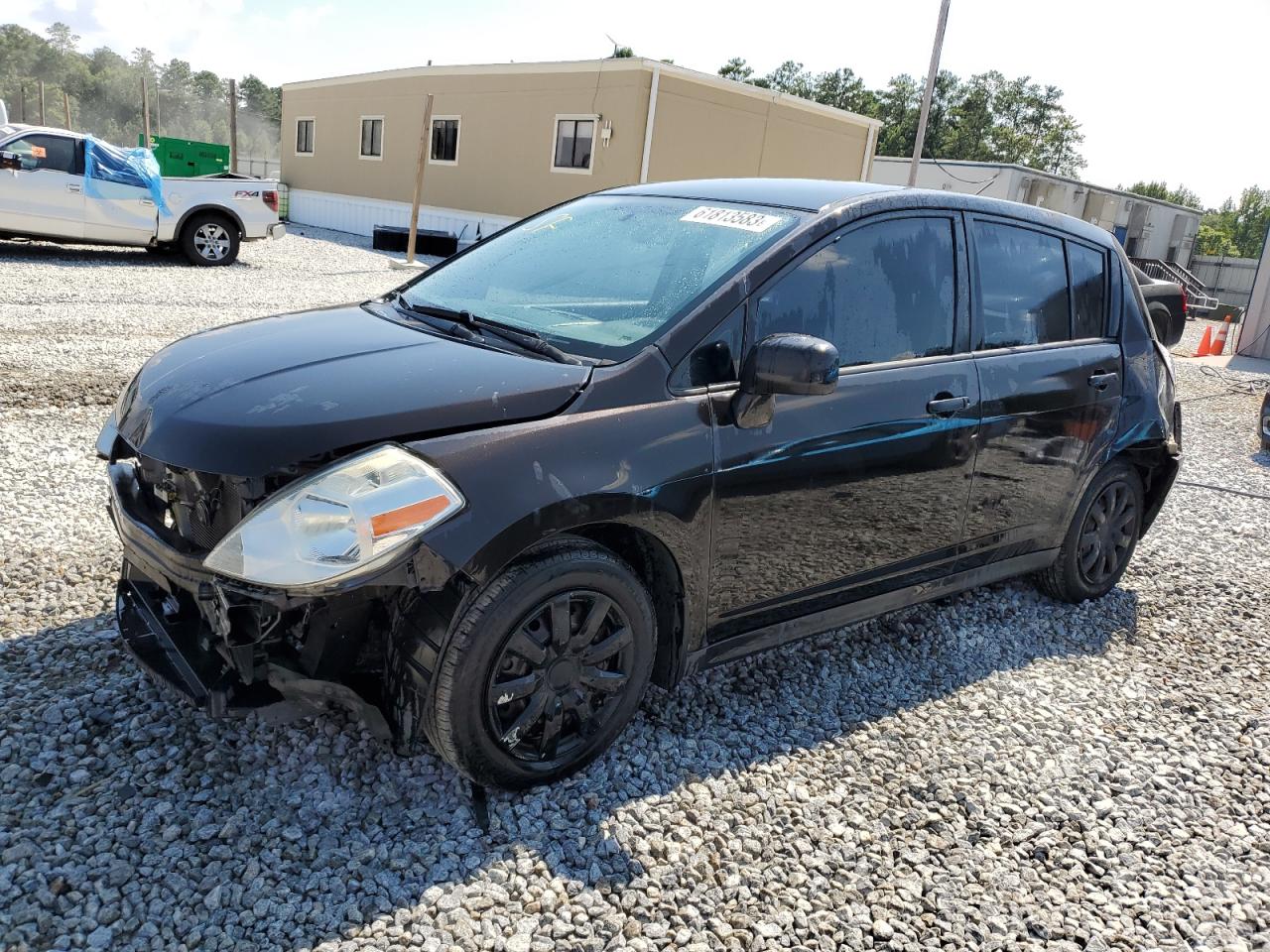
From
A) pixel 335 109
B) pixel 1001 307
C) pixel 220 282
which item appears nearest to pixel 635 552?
pixel 1001 307

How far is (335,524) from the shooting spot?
7.54 ft

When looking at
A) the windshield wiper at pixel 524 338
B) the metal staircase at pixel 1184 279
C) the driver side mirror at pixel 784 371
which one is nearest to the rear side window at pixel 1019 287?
the driver side mirror at pixel 784 371

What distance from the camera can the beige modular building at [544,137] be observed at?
62.7 feet

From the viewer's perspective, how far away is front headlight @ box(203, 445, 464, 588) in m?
2.29

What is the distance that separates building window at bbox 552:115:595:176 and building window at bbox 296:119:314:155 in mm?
11136

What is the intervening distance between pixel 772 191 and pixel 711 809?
2189mm

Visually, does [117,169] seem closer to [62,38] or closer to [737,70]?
[737,70]

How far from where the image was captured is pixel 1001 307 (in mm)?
3785

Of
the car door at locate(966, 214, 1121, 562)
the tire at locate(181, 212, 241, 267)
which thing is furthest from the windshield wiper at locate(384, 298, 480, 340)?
the tire at locate(181, 212, 241, 267)

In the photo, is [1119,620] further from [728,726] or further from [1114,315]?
[728,726]

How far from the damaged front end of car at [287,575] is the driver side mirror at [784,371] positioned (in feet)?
3.17

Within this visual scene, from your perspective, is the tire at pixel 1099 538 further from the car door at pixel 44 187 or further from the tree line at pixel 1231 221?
the tree line at pixel 1231 221

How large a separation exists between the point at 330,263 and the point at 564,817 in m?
15.8

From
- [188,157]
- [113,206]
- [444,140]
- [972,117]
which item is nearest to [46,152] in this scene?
[113,206]
